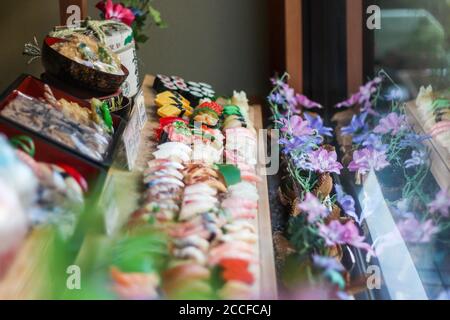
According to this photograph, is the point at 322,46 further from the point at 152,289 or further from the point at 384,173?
the point at 152,289

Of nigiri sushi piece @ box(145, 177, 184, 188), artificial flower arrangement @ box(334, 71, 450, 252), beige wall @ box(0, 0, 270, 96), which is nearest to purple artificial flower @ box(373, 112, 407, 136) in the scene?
artificial flower arrangement @ box(334, 71, 450, 252)

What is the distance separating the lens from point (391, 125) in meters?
2.56

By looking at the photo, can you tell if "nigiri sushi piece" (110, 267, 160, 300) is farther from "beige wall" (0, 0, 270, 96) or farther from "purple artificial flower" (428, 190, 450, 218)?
"beige wall" (0, 0, 270, 96)

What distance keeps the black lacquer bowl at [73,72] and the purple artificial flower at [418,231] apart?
105cm

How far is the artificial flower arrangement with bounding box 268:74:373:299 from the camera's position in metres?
1.59

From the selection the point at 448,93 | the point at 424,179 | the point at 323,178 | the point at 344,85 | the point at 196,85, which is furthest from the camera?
the point at 344,85

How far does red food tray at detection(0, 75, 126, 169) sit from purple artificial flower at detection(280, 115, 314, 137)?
543 millimetres

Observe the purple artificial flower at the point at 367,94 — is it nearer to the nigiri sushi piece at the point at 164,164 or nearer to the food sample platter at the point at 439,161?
the food sample platter at the point at 439,161

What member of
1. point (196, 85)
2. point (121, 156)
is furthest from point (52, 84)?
point (196, 85)

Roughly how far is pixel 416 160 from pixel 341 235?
661 millimetres

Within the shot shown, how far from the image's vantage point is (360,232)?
190 cm

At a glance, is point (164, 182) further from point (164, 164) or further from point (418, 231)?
point (418, 231)

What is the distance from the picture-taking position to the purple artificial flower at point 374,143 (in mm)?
2386

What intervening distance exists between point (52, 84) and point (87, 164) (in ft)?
2.17
